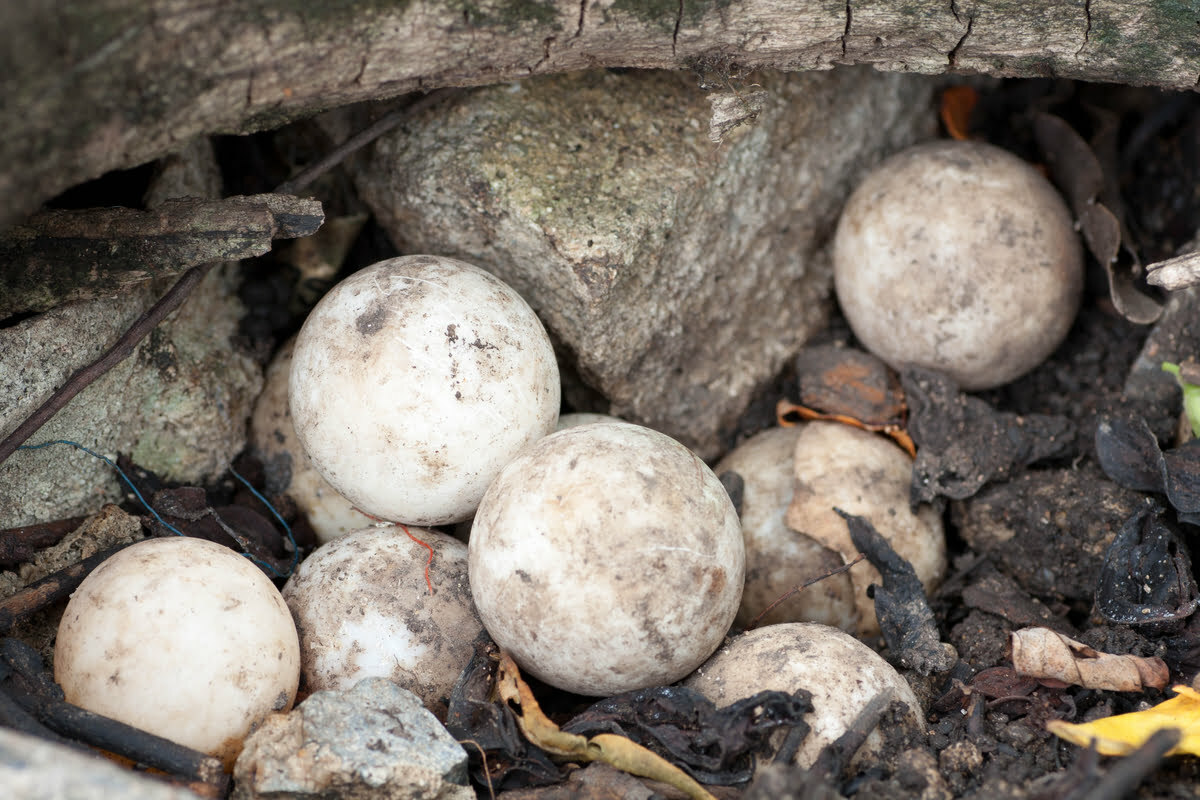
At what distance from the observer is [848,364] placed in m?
4.09

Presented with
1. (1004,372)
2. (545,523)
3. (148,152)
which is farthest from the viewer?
(1004,372)

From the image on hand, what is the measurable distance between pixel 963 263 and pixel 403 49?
88.1 inches

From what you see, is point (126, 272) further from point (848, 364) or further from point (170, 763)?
point (848, 364)

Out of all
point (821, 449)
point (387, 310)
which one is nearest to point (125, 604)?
point (387, 310)

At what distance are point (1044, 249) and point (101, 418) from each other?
354 cm

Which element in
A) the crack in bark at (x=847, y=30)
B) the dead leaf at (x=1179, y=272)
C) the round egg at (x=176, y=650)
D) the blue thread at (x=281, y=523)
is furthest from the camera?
the blue thread at (x=281, y=523)

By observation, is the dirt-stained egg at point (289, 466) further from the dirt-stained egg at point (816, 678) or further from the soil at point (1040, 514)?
the dirt-stained egg at point (816, 678)

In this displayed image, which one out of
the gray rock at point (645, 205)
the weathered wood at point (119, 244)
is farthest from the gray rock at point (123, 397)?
the gray rock at point (645, 205)

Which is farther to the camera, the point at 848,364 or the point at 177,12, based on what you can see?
the point at 848,364

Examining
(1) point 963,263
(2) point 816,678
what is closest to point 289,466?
(2) point 816,678

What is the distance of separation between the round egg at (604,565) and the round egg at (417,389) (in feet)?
0.72

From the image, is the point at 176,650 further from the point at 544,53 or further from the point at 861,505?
the point at 861,505

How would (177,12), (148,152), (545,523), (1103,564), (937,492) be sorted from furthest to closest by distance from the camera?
1. (937,492)
2. (1103,564)
3. (545,523)
4. (148,152)
5. (177,12)

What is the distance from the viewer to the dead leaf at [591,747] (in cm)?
269
